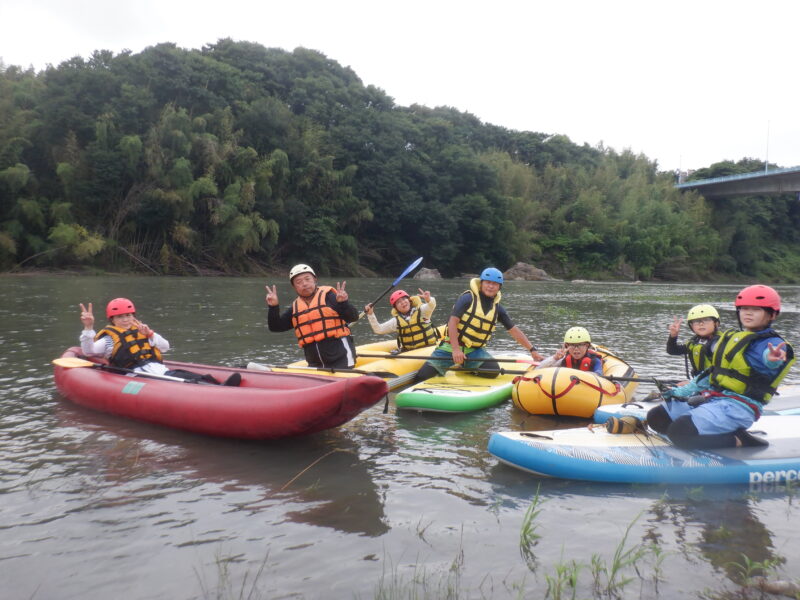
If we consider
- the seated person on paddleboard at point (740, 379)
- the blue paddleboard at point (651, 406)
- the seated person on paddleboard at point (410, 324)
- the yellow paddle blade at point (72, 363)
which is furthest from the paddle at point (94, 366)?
the seated person on paddleboard at point (740, 379)

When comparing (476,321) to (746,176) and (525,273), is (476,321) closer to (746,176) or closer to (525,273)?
(525,273)

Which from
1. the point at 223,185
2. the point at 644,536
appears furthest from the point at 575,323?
the point at 223,185

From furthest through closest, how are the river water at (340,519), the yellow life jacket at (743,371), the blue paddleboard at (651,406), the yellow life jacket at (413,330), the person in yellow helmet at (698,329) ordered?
the yellow life jacket at (413,330)
the person in yellow helmet at (698,329)
the blue paddleboard at (651,406)
the yellow life jacket at (743,371)
the river water at (340,519)

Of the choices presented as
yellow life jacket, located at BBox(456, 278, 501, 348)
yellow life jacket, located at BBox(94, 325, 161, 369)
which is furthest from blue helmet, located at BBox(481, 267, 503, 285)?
yellow life jacket, located at BBox(94, 325, 161, 369)

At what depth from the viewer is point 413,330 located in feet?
24.9

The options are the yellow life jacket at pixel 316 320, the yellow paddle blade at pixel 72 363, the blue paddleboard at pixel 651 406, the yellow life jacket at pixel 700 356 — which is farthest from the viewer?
the yellow life jacket at pixel 316 320

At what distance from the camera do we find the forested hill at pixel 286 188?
28.0 m

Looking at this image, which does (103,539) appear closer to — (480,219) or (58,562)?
(58,562)

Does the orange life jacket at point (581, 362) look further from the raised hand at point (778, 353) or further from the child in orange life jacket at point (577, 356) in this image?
the raised hand at point (778, 353)

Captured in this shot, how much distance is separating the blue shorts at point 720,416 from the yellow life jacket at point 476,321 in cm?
257

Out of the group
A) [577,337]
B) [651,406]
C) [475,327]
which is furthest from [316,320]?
[651,406]

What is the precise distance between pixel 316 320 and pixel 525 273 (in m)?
35.9

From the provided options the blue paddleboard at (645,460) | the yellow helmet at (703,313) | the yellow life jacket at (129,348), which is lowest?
the blue paddleboard at (645,460)

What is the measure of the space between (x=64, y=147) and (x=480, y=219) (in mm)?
23720
